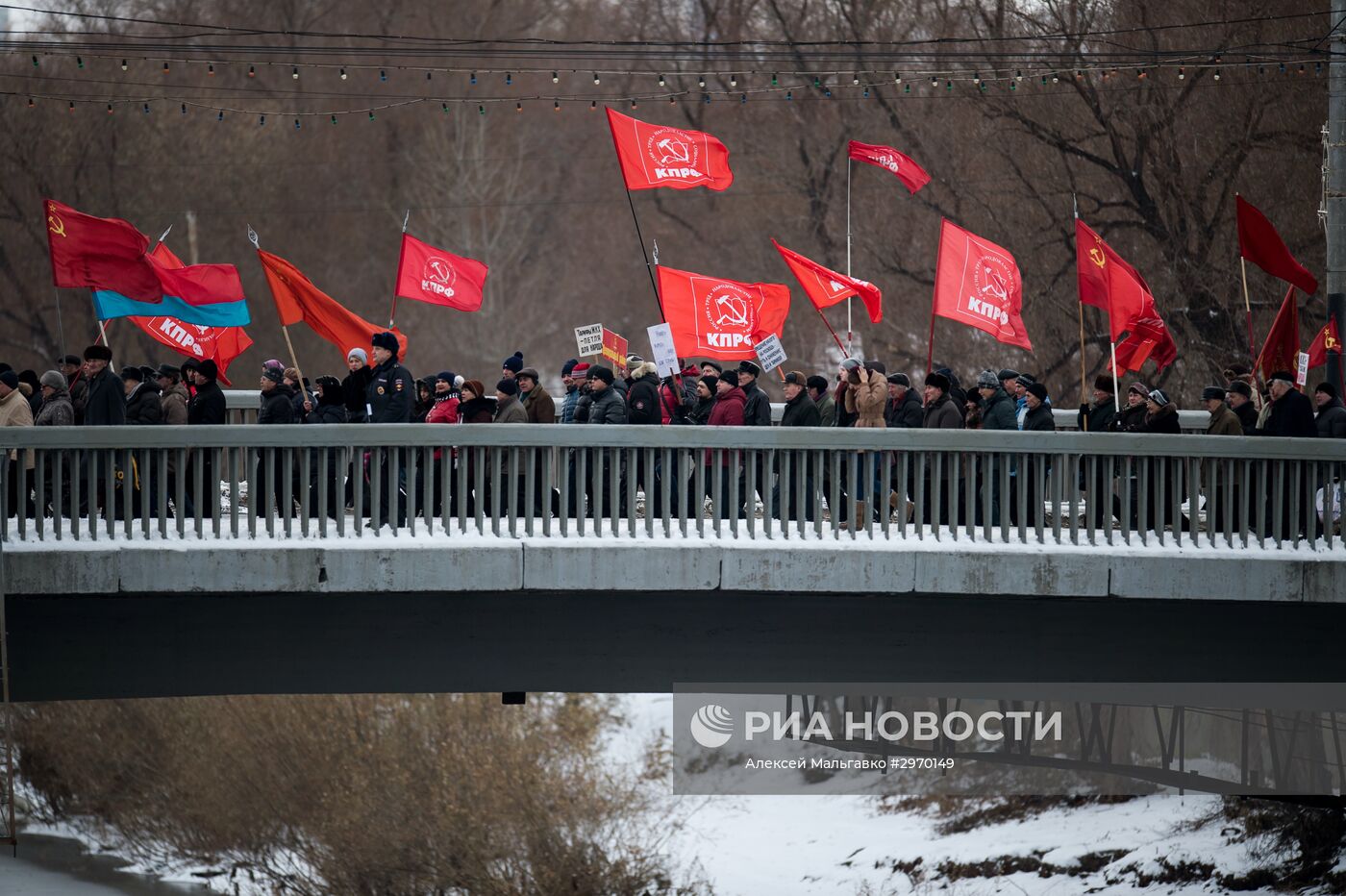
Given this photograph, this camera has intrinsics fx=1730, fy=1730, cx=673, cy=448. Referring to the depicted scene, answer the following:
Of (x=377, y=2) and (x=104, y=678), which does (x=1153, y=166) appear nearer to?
(x=104, y=678)

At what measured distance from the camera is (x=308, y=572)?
1263 cm

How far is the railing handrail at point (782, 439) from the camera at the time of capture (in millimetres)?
12906

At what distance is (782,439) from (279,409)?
472cm

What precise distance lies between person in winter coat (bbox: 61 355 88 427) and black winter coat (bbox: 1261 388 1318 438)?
11313 mm

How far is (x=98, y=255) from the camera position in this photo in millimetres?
15484

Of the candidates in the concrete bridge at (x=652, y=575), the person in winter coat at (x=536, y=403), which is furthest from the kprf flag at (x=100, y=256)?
the person in winter coat at (x=536, y=403)

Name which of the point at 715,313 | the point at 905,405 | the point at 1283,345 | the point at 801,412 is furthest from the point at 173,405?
the point at 1283,345

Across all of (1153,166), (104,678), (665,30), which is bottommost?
(104,678)

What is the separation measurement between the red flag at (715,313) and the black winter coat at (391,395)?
2.74m

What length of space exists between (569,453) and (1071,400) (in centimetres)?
1916

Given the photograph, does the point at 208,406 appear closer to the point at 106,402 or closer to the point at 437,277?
the point at 106,402

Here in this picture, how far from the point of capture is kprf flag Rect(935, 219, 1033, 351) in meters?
15.9

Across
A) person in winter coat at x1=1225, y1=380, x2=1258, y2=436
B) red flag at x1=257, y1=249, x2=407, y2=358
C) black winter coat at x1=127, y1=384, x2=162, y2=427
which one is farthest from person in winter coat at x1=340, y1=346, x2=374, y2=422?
person in winter coat at x1=1225, y1=380, x2=1258, y2=436

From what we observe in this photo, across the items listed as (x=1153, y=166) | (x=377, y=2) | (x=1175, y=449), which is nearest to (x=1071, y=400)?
(x=1153, y=166)
